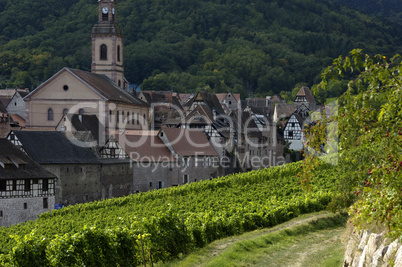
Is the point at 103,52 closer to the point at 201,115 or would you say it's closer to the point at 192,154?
the point at 201,115

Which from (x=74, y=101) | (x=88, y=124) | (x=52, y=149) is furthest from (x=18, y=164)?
(x=74, y=101)

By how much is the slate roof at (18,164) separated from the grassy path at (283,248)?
930 inches

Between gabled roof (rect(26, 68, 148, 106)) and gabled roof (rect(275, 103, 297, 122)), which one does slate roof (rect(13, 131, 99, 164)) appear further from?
gabled roof (rect(275, 103, 297, 122))

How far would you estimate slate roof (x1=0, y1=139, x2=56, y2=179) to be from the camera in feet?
151

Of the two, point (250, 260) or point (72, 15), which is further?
point (72, 15)

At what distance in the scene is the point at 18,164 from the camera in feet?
155

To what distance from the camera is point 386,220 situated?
1512cm

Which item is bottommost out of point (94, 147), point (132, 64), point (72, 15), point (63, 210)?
point (63, 210)

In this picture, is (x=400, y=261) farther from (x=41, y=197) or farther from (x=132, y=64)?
(x=132, y=64)

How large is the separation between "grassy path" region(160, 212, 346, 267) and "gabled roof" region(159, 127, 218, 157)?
115 feet

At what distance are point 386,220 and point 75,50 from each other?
159m

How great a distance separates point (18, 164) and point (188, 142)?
2182cm

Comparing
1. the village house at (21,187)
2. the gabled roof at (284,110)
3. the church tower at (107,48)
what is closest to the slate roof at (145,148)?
the village house at (21,187)

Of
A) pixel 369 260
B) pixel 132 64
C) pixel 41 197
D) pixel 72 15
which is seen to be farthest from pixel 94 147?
pixel 72 15
